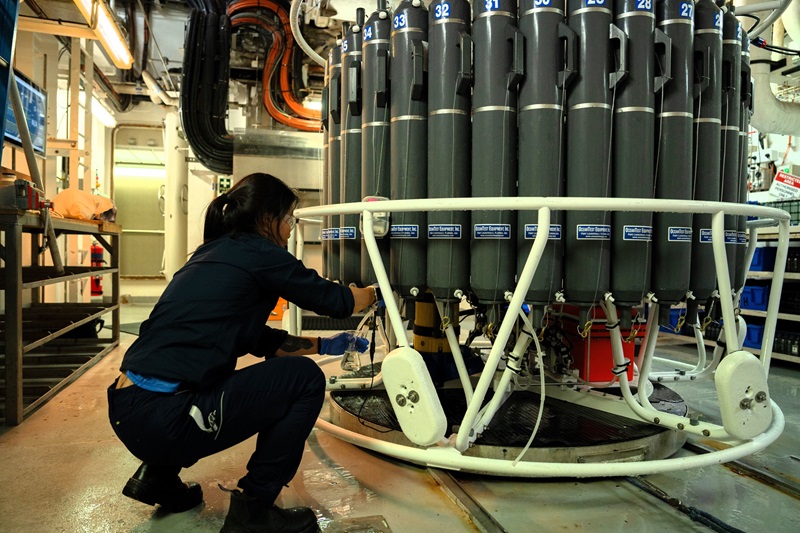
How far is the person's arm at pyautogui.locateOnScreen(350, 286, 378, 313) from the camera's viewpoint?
2047 mm

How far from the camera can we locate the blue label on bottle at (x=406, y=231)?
2.22 metres

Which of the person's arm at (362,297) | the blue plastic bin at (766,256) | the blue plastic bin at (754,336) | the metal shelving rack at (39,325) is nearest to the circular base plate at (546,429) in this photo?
the person's arm at (362,297)

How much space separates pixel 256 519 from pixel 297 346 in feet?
2.43

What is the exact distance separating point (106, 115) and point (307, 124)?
12.3ft

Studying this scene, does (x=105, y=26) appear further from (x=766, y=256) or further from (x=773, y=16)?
(x=766, y=256)

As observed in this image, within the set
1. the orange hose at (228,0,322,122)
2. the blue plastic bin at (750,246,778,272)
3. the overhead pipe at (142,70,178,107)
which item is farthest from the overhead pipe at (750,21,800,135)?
the overhead pipe at (142,70,178,107)

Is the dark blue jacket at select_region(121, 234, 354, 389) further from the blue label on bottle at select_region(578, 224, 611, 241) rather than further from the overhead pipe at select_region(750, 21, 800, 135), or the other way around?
the overhead pipe at select_region(750, 21, 800, 135)

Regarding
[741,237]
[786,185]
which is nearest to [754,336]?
[786,185]

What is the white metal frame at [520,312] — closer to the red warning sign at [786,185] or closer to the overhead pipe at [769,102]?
the overhead pipe at [769,102]

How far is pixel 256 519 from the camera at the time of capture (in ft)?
5.62

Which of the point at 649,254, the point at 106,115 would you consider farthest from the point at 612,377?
the point at 106,115

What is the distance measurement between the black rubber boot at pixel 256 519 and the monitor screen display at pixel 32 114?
390 centimetres

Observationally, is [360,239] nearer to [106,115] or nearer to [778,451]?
[778,451]

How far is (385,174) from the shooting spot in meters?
2.43
